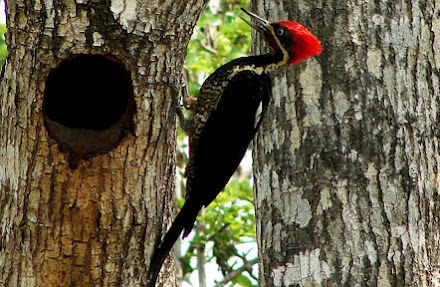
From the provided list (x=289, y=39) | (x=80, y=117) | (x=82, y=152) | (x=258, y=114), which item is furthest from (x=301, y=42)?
(x=82, y=152)

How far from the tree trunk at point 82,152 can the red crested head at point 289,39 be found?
3.03ft

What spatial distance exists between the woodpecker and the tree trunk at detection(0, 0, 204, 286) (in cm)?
73

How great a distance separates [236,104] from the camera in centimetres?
379

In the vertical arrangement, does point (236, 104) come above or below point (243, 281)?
above

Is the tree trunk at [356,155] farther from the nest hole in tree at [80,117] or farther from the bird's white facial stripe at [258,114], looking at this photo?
the nest hole in tree at [80,117]

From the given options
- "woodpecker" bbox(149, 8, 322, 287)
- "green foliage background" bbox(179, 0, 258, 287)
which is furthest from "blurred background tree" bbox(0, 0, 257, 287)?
"woodpecker" bbox(149, 8, 322, 287)

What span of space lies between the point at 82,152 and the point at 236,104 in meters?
1.32

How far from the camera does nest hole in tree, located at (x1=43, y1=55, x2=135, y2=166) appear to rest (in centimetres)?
266

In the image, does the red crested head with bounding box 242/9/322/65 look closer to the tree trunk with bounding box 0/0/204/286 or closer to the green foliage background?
the tree trunk with bounding box 0/0/204/286

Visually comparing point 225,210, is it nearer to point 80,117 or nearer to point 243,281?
point 243,281

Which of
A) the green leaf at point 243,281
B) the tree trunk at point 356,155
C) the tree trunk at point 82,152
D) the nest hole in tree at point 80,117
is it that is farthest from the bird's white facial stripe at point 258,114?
the green leaf at point 243,281

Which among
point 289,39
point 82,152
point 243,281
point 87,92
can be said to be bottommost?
point 243,281

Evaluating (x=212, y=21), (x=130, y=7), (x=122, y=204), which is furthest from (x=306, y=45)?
(x=212, y=21)

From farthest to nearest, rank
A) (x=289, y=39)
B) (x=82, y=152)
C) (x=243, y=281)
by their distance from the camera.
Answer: (x=243, y=281) → (x=289, y=39) → (x=82, y=152)
